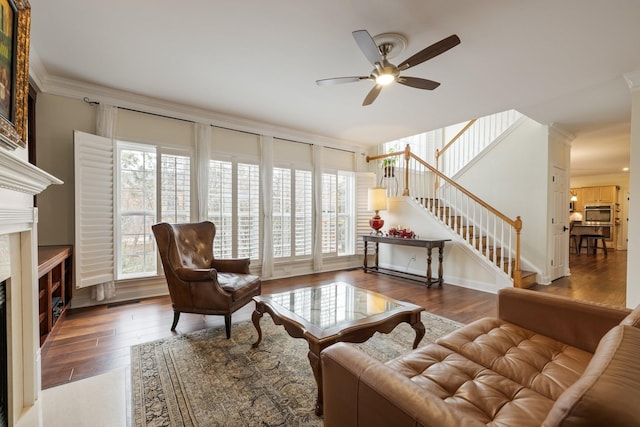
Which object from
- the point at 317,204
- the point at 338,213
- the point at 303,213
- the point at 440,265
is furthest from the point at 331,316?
the point at 338,213

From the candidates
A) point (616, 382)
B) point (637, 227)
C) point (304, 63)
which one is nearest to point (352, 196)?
point (304, 63)

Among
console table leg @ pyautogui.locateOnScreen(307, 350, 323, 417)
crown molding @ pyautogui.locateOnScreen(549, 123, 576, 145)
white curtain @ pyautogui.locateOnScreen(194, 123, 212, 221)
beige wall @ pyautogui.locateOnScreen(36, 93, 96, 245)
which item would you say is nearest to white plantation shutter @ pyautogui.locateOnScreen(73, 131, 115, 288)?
beige wall @ pyautogui.locateOnScreen(36, 93, 96, 245)

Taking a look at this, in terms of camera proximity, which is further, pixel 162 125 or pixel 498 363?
pixel 162 125

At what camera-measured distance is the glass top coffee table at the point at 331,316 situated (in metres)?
1.69

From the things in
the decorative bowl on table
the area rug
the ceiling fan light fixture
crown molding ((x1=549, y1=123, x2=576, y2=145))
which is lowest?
the area rug

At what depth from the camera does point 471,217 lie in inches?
210

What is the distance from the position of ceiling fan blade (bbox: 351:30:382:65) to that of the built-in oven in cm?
1094

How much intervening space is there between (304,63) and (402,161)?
397 centimetres

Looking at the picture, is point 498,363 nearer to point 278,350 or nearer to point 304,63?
point 278,350

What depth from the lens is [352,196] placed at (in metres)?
5.93

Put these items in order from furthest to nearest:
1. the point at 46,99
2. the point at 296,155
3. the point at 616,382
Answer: the point at 296,155, the point at 46,99, the point at 616,382

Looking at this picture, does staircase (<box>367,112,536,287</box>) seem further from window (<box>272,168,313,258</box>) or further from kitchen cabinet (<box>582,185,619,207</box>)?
kitchen cabinet (<box>582,185,619,207</box>)

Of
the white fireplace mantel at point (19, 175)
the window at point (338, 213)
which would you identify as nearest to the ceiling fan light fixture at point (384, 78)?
the white fireplace mantel at point (19, 175)

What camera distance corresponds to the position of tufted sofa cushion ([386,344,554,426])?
3.39ft
